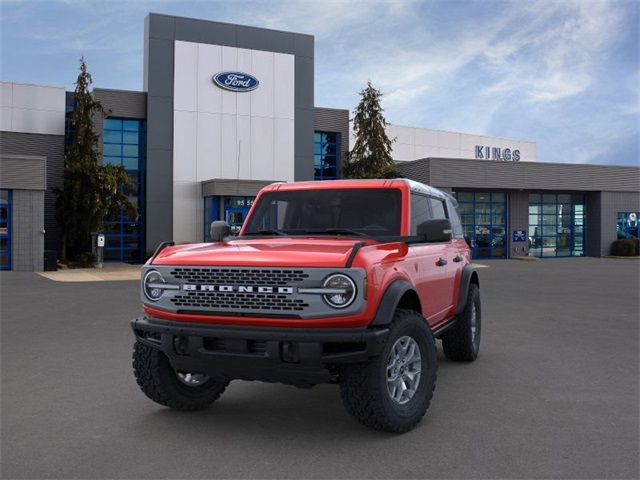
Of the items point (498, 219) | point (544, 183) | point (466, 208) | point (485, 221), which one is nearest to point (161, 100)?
point (466, 208)

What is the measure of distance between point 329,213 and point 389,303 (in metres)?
1.64

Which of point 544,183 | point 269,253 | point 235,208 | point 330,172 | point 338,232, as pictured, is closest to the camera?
point 269,253

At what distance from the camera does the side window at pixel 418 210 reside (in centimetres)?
566

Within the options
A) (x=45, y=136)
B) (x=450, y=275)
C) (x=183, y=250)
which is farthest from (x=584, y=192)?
(x=183, y=250)

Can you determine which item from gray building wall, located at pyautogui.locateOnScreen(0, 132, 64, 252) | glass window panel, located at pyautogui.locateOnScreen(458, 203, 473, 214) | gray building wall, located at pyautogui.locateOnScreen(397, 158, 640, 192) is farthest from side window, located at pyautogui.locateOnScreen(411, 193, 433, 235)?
glass window panel, located at pyautogui.locateOnScreen(458, 203, 473, 214)

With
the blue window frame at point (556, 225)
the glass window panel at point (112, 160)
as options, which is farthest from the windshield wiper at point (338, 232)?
the blue window frame at point (556, 225)

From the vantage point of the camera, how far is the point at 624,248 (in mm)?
35812

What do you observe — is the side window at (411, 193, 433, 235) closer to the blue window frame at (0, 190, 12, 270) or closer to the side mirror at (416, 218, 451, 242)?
the side mirror at (416, 218, 451, 242)

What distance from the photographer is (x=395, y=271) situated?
4645 millimetres

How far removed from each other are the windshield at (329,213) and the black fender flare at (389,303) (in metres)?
0.87

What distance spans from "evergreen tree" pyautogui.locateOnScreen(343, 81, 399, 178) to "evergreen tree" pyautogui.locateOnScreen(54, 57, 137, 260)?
12001 mm

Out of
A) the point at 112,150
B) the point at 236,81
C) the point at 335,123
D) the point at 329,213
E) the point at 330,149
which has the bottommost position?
the point at 329,213

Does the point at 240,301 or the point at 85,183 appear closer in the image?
the point at 240,301

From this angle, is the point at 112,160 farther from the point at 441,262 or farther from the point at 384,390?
the point at 384,390
